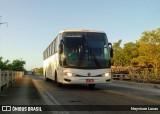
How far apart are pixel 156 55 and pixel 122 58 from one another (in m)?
30.1

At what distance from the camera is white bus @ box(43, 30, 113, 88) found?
20734 millimetres

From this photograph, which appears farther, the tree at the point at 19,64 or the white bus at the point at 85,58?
the tree at the point at 19,64

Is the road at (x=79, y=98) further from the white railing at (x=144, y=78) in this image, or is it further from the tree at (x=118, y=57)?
the tree at (x=118, y=57)

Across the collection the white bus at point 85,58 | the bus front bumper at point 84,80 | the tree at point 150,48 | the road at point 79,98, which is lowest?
the road at point 79,98

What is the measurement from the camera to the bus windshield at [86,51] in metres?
20.9

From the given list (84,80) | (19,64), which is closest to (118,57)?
(19,64)

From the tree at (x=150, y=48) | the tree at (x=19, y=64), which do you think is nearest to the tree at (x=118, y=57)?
the tree at (x=150, y=48)

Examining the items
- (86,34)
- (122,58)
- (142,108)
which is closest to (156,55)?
(122,58)

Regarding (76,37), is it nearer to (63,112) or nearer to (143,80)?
(63,112)

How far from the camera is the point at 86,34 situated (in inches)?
858

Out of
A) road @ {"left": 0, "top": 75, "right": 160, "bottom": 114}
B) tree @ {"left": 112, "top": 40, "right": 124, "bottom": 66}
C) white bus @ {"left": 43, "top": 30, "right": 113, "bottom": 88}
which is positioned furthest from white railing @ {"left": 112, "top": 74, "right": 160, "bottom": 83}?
tree @ {"left": 112, "top": 40, "right": 124, "bottom": 66}

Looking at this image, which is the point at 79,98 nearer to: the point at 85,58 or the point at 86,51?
the point at 85,58

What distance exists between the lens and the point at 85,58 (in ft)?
68.9

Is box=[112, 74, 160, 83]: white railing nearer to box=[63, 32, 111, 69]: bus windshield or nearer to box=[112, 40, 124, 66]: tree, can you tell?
box=[63, 32, 111, 69]: bus windshield
